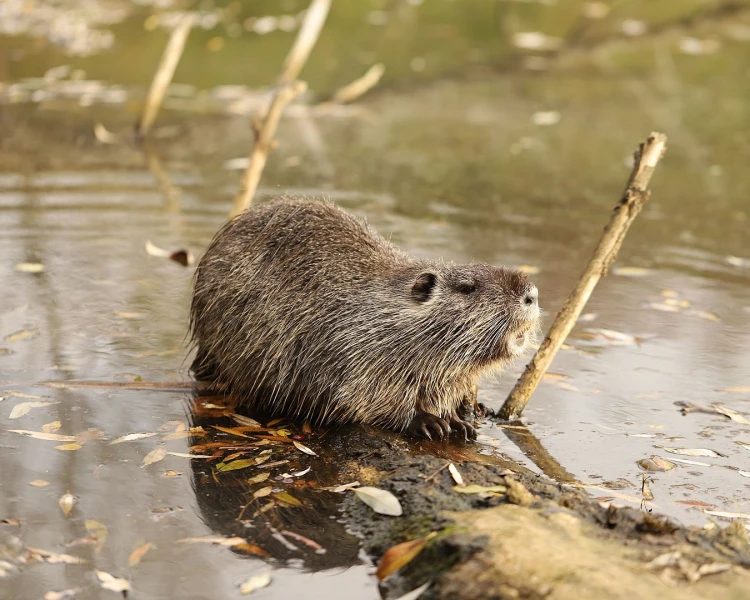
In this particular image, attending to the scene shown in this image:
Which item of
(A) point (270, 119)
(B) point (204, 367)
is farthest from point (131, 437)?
A: (A) point (270, 119)

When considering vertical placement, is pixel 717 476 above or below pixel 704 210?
below

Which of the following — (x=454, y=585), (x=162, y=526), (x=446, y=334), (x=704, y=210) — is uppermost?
(x=704, y=210)

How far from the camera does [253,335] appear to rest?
4.86m

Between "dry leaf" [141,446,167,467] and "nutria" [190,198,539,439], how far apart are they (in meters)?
0.62

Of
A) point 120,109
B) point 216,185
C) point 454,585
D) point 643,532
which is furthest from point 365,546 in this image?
point 120,109

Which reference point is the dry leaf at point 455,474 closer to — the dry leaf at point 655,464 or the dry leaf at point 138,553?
the dry leaf at point 655,464

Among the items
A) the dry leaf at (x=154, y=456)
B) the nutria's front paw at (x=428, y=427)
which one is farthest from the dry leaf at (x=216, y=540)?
the nutria's front paw at (x=428, y=427)

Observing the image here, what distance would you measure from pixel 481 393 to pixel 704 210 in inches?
150

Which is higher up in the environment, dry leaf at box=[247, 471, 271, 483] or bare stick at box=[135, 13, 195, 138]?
bare stick at box=[135, 13, 195, 138]

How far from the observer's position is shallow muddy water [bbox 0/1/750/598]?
3.85 m

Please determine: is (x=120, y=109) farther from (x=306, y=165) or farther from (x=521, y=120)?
(x=521, y=120)

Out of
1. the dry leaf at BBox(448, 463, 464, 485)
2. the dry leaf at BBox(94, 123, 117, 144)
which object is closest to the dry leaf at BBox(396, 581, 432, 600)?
the dry leaf at BBox(448, 463, 464, 485)

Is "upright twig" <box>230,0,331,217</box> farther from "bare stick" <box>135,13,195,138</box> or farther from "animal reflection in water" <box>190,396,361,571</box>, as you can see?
"animal reflection in water" <box>190,396,361,571</box>

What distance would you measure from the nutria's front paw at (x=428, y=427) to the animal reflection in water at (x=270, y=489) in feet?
0.92
